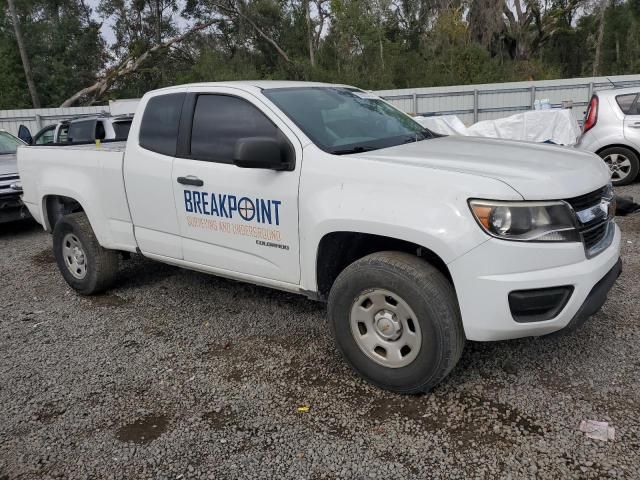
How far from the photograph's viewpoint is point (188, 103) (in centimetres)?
414

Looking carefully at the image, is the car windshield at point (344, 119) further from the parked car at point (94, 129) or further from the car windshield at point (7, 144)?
the car windshield at point (7, 144)

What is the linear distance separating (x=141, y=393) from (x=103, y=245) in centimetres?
186

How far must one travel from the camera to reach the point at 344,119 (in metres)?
3.88

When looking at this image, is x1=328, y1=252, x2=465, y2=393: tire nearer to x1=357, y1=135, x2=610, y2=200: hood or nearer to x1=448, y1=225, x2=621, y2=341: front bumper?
x1=448, y1=225, x2=621, y2=341: front bumper

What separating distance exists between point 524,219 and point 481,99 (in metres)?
16.7

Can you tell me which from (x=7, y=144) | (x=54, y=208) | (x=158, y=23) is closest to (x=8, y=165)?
(x=7, y=144)

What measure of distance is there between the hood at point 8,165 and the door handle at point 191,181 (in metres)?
5.12

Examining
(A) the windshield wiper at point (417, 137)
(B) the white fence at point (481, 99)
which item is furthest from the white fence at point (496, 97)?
(A) the windshield wiper at point (417, 137)

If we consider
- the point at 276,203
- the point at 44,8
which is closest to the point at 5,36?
the point at 44,8

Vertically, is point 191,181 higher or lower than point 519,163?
lower

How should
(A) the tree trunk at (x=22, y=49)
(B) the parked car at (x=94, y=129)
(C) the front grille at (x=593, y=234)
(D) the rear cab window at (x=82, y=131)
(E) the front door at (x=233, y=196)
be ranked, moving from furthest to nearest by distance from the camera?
(A) the tree trunk at (x=22, y=49)
(D) the rear cab window at (x=82, y=131)
(B) the parked car at (x=94, y=129)
(E) the front door at (x=233, y=196)
(C) the front grille at (x=593, y=234)

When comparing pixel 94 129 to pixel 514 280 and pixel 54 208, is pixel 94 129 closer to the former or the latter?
pixel 54 208

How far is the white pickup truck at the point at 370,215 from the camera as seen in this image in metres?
2.78

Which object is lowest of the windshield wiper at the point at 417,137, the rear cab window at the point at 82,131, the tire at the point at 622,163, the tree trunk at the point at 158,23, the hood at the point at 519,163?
the tire at the point at 622,163
